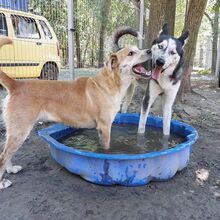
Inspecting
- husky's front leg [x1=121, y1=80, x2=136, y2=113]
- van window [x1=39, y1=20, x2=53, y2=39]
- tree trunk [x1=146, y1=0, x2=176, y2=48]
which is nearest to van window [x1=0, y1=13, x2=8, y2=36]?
van window [x1=39, y1=20, x2=53, y2=39]

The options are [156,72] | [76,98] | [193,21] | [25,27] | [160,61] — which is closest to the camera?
[76,98]

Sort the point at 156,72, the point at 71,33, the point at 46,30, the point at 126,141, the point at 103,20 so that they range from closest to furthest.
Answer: the point at 156,72 < the point at 126,141 < the point at 71,33 < the point at 103,20 < the point at 46,30

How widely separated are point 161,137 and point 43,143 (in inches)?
73.4

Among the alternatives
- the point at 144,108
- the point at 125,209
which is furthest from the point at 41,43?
the point at 125,209

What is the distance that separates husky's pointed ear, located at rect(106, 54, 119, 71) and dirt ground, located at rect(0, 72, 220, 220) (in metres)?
1.39

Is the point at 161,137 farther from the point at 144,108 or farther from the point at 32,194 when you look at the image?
the point at 32,194

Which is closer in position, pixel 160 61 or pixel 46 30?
pixel 160 61

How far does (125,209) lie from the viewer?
288 cm

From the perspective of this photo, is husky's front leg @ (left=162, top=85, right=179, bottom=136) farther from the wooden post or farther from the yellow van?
the yellow van

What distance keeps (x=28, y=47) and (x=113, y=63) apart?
5086 millimetres

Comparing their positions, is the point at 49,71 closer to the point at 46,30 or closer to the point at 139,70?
the point at 46,30

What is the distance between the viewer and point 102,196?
3.10 m

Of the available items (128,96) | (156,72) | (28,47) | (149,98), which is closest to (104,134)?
(149,98)

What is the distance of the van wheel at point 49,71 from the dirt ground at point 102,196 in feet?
15.0
